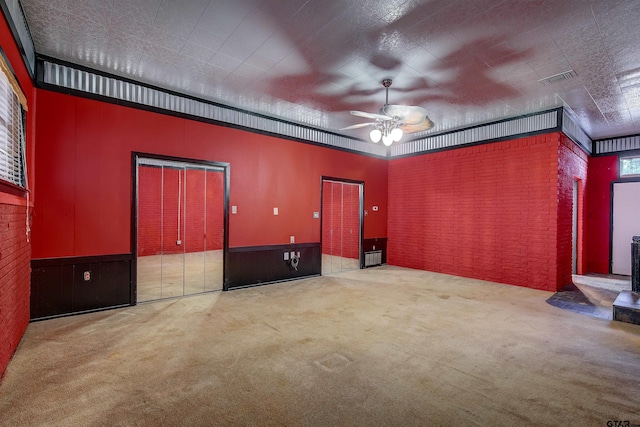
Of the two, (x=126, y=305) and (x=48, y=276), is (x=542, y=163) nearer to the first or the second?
(x=126, y=305)

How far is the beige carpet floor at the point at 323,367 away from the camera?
2.24 metres

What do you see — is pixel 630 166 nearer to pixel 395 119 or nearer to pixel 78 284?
pixel 395 119

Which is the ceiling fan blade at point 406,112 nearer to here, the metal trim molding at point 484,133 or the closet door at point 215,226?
the metal trim molding at point 484,133

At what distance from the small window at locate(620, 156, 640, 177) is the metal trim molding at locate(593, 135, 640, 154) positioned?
0.27m

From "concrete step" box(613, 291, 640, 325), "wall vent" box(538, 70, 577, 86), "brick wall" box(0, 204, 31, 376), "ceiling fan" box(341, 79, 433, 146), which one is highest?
"wall vent" box(538, 70, 577, 86)

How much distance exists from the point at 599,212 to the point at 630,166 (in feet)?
A: 4.36

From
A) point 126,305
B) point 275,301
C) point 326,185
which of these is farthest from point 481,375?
point 326,185

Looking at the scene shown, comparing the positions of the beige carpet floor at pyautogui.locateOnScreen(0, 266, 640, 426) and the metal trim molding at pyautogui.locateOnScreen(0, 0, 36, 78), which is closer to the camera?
the beige carpet floor at pyautogui.locateOnScreen(0, 266, 640, 426)

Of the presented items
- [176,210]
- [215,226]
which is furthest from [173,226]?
[215,226]

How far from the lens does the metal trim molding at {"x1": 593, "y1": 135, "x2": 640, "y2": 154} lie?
752cm

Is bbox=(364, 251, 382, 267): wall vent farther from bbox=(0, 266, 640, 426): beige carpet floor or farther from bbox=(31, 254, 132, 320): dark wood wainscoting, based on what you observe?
bbox=(31, 254, 132, 320): dark wood wainscoting

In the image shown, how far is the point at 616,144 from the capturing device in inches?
307

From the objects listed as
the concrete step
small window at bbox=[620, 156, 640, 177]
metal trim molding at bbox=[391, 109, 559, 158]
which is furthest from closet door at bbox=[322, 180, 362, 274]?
small window at bbox=[620, 156, 640, 177]

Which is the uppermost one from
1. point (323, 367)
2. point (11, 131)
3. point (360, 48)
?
point (360, 48)
